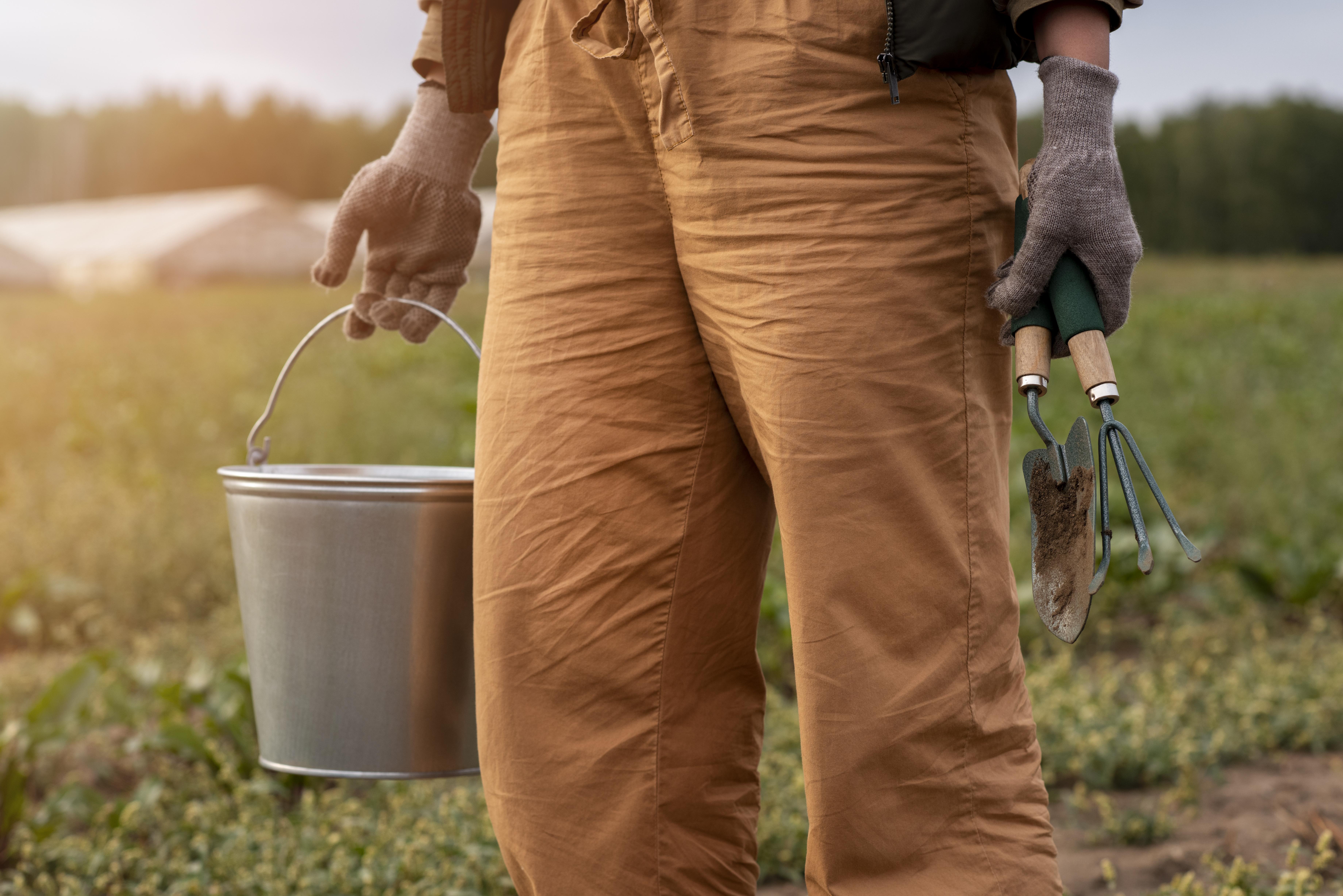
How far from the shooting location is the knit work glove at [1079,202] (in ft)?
3.04

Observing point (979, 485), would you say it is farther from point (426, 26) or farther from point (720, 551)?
point (426, 26)

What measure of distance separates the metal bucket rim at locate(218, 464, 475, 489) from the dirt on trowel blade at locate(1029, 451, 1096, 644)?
60cm

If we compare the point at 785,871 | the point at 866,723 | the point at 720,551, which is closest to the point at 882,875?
the point at 866,723

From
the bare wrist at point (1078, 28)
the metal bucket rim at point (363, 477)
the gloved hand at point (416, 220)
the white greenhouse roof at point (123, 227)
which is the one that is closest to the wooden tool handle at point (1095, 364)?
the bare wrist at point (1078, 28)

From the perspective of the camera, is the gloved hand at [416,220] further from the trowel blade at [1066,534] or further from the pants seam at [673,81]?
the trowel blade at [1066,534]

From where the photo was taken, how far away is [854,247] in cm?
98

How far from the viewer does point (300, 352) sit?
153 centimetres

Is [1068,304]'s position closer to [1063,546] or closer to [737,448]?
[1063,546]

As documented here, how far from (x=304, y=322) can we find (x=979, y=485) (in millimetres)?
9856

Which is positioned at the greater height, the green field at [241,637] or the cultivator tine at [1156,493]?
the cultivator tine at [1156,493]

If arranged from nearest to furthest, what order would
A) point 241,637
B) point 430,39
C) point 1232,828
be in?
point 430,39
point 1232,828
point 241,637

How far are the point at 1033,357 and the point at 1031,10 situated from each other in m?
0.30

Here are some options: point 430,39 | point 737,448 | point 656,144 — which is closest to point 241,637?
point 430,39

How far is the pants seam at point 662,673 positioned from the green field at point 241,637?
78cm
